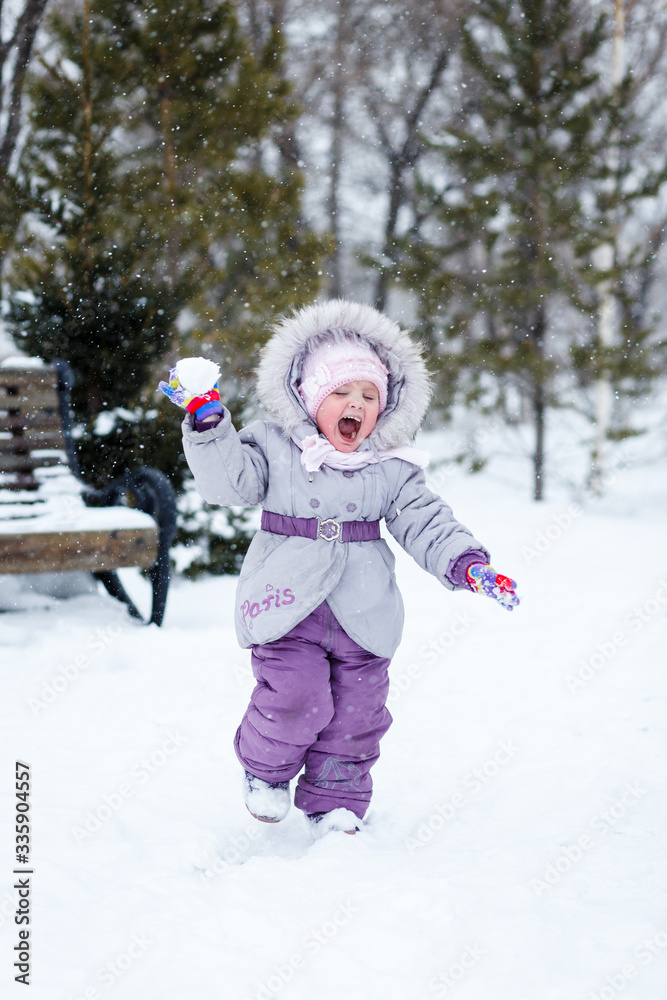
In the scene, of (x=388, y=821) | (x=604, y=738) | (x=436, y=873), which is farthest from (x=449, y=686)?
(x=436, y=873)

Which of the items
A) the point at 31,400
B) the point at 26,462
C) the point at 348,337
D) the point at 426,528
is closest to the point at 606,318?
the point at 31,400

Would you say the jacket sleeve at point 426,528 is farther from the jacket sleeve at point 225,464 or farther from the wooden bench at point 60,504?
the wooden bench at point 60,504

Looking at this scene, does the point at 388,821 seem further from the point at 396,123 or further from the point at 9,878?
the point at 396,123

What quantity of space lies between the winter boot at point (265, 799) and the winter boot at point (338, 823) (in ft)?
0.34

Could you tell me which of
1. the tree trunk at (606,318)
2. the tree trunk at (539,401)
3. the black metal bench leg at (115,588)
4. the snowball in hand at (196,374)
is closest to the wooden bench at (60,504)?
the black metal bench leg at (115,588)

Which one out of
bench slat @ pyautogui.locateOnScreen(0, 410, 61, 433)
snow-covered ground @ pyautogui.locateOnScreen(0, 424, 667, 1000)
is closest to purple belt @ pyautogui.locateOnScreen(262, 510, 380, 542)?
snow-covered ground @ pyautogui.locateOnScreen(0, 424, 667, 1000)

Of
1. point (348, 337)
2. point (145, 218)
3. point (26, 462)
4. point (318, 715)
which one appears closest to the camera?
point (318, 715)

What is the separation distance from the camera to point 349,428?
7.41 feet

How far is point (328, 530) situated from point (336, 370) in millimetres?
449

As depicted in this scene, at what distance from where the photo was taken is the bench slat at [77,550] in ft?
11.9

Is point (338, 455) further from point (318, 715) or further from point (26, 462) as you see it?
point (26, 462)

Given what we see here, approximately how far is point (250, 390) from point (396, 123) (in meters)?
9.73

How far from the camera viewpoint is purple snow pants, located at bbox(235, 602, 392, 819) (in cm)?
220

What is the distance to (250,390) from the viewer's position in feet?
16.9
